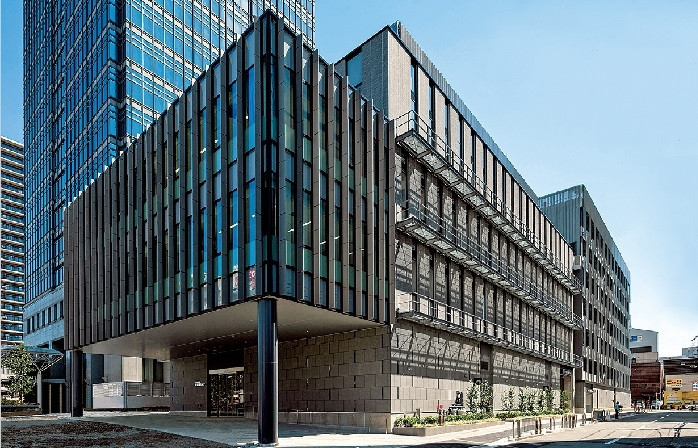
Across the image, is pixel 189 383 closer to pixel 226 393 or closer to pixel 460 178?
pixel 226 393

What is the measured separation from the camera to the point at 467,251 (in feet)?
148

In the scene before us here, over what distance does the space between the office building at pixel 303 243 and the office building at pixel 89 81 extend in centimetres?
2090

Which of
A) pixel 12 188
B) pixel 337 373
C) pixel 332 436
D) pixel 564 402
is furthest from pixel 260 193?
pixel 12 188

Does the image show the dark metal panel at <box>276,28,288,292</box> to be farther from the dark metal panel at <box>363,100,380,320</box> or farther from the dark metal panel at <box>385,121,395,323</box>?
the dark metal panel at <box>385,121,395,323</box>

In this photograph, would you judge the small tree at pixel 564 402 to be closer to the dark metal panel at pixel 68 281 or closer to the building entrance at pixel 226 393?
the building entrance at pixel 226 393

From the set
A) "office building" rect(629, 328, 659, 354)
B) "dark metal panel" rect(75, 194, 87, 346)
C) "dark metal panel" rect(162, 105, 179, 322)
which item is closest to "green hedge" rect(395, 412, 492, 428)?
"dark metal panel" rect(162, 105, 179, 322)

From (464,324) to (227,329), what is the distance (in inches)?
643

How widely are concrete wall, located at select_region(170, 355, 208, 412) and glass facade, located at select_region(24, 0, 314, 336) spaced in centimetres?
2376

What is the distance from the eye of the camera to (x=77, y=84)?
7606 centimetres

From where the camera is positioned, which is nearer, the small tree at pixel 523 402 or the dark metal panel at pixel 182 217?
the dark metal panel at pixel 182 217

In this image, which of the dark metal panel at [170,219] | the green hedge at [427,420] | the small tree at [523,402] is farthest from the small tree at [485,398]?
the dark metal panel at [170,219]

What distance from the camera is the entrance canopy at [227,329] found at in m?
31.0

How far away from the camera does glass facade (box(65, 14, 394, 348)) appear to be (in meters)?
27.9

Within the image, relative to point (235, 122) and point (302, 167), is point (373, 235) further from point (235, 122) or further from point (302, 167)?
point (235, 122)
